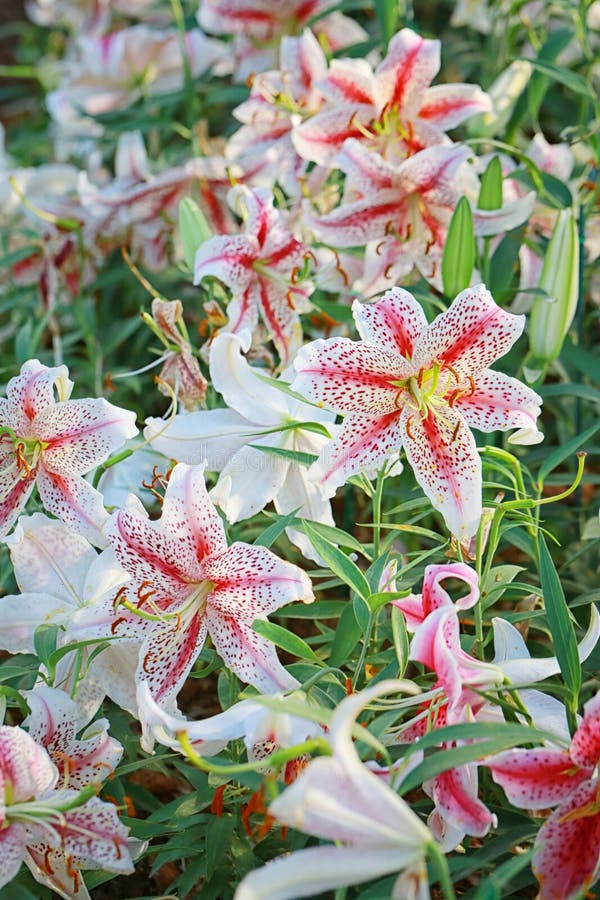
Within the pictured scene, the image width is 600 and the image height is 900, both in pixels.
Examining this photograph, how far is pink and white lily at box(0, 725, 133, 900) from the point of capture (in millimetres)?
734

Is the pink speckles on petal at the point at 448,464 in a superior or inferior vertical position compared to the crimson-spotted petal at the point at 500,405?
inferior

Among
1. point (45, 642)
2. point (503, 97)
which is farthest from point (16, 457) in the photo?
point (503, 97)

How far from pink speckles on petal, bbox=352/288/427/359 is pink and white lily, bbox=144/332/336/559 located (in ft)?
0.29

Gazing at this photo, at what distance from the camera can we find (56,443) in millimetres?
924

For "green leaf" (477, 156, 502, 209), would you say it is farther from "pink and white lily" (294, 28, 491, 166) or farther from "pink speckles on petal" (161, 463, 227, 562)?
"pink speckles on petal" (161, 463, 227, 562)

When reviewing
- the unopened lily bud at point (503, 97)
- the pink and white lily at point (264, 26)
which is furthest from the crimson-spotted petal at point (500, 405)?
the pink and white lily at point (264, 26)

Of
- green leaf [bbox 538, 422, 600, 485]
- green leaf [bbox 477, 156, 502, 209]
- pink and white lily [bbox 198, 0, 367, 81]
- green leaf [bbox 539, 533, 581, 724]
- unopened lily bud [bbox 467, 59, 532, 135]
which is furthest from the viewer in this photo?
pink and white lily [bbox 198, 0, 367, 81]

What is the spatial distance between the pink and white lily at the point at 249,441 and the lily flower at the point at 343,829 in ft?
1.01

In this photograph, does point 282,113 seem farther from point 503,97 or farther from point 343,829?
point 343,829

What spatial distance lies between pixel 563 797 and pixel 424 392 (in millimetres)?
302

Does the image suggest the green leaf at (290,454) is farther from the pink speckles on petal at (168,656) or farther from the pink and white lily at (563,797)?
the pink and white lily at (563,797)

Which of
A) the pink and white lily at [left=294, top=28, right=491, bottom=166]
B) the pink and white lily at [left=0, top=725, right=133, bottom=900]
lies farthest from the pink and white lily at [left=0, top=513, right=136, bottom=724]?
the pink and white lily at [left=294, top=28, right=491, bottom=166]

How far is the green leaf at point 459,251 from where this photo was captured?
1.07 m

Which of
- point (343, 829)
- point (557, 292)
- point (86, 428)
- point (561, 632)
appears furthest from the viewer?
point (557, 292)
